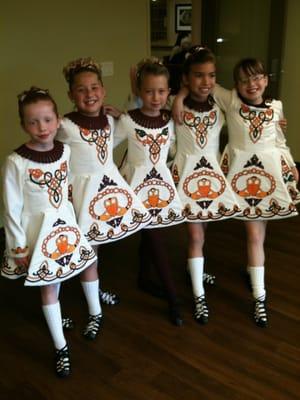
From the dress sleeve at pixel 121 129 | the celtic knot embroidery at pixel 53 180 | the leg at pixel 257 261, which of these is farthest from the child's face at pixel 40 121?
the leg at pixel 257 261

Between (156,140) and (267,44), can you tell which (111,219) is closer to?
(156,140)

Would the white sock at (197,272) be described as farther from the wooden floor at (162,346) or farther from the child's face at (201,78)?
the child's face at (201,78)

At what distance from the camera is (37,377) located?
74.4 inches

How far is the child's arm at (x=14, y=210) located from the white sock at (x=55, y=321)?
0.25 meters

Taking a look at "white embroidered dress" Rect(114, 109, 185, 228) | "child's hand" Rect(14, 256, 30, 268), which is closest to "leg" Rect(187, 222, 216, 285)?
"white embroidered dress" Rect(114, 109, 185, 228)

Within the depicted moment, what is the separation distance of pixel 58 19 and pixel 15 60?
49cm

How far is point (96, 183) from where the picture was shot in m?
1.96

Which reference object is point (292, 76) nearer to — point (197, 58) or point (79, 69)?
point (197, 58)

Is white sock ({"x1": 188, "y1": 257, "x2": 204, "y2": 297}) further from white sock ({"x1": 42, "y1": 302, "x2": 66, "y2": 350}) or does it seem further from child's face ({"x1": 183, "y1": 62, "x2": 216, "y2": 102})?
child's face ({"x1": 183, "y1": 62, "x2": 216, "y2": 102})

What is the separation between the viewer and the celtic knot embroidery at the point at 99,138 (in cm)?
191

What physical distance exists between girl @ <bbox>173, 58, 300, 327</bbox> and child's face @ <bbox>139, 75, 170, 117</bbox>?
306mm

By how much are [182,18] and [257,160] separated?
635 centimetres

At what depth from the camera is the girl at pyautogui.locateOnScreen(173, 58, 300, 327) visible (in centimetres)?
207

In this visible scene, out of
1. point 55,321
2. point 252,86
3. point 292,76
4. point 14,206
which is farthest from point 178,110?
Result: point 292,76
